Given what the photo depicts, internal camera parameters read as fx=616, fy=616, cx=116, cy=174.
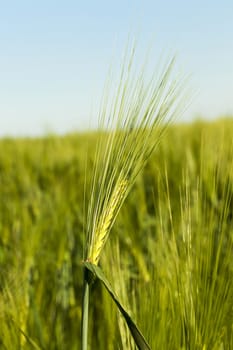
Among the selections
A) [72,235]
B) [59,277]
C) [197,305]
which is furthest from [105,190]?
[72,235]

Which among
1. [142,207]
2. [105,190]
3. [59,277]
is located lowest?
[59,277]

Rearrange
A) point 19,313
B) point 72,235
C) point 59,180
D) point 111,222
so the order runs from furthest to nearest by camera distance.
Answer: point 59,180 < point 72,235 < point 19,313 < point 111,222

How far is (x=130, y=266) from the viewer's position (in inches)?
52.2

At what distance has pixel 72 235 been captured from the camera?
1479 millimetres

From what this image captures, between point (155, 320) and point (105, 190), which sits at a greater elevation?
point (105, 190)

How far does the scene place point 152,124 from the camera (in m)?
0.51

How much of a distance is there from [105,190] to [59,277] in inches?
29.0

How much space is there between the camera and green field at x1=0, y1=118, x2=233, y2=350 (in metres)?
0.56

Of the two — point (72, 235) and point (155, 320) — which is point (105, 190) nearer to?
point (155, 320)

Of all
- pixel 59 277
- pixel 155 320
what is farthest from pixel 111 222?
pixel 59 277

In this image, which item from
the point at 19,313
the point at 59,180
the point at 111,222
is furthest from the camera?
the point at 59,180

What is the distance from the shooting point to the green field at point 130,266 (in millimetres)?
559

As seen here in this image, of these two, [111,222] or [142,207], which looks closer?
[111,222]

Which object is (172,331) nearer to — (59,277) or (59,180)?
(59,277)
